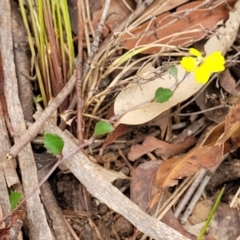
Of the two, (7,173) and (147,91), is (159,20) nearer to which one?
(147,91)

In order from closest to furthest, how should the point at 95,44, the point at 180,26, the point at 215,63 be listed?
the point at 215,63, the point at 95,44, the point at 180,26

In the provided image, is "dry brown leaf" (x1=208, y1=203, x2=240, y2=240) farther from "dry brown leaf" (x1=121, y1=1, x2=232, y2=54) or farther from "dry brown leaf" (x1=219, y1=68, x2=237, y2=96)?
"dry brown leaf" (x1=121, y1=1, x2=232, y2=54)

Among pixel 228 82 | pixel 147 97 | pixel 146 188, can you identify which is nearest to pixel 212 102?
pixel 228 82

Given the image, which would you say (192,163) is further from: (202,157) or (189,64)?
(189,64)

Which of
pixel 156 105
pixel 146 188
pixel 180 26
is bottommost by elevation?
pixel 146 188

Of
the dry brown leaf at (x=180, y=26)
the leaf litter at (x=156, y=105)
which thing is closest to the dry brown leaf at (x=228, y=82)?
the leaf litter at (x=156, y=105)

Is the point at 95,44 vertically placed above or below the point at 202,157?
above

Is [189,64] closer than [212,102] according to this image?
Yes
